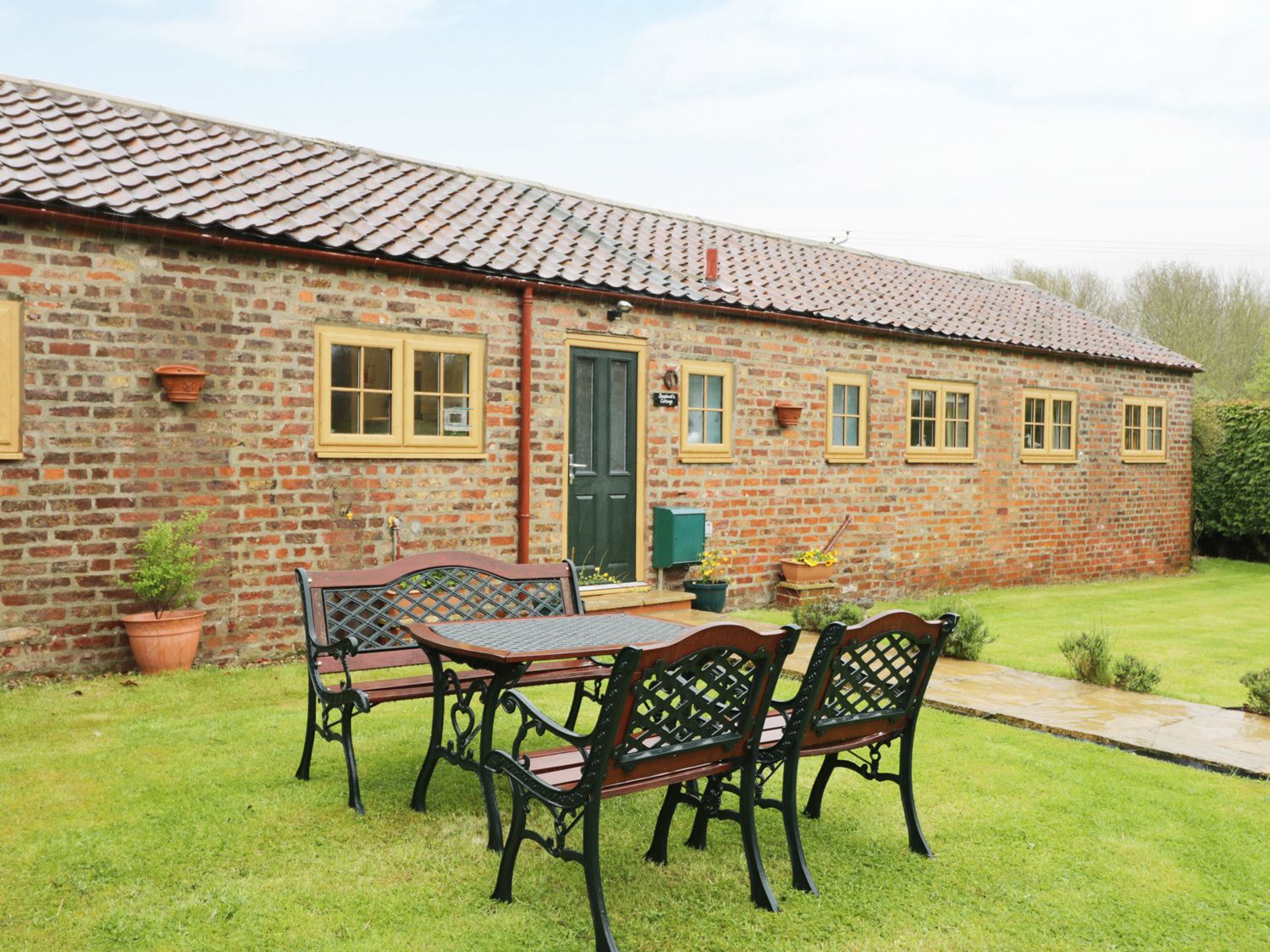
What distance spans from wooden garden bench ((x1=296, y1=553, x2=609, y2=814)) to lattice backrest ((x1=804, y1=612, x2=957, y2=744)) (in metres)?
1.50

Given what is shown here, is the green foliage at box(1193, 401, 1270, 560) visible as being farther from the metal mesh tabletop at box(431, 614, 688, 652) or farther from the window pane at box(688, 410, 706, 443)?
the metal mesh tabletop at box(431, 614, 688, 652)

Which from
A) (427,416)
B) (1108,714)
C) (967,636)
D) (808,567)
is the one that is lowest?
(1108,714)

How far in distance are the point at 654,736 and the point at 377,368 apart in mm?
5677

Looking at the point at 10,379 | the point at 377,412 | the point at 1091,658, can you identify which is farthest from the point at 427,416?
the point at 1091,658

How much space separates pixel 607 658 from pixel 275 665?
3147 millimetres

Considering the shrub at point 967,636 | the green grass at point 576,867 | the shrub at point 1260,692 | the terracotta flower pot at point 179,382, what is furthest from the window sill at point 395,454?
the shrub at point 1260,692

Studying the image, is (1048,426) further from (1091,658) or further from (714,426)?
(1091,658)

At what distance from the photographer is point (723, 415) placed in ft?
35.6

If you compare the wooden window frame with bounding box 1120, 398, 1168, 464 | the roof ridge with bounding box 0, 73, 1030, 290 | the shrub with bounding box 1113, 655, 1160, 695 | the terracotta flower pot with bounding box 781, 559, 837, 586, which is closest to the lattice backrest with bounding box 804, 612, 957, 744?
the shrub with bounding box 1113, 655, 1160, 695

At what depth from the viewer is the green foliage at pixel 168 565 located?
22.7 feet

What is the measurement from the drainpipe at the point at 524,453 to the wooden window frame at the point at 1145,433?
37.0 feet

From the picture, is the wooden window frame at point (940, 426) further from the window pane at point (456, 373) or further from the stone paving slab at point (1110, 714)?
the window pane at point (456, 373)

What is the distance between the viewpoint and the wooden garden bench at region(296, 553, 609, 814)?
468 centimetres

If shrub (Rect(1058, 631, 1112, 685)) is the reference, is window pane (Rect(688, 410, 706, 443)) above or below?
above
